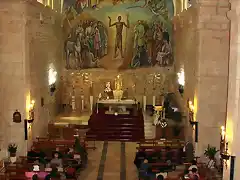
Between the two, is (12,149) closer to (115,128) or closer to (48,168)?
(48,168)

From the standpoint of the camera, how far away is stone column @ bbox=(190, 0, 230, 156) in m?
15.9

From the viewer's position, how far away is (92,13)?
86.5 feet

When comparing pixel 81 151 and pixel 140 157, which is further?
pixel 81 151

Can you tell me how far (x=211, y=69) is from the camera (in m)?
16.2

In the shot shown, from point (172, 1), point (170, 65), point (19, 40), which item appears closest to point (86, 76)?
point (170, 65)

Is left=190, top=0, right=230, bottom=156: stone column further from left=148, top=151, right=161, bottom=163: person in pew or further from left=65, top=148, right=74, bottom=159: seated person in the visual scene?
left=65, top=148, right=74, bottom=159: seated person

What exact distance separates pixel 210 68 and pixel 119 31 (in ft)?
37.3

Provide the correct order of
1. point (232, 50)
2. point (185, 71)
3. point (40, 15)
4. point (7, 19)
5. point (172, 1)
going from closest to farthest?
point (232, 50)
point (7, 19)
point (40, 15)
point (185, 71)
point (172, 1)

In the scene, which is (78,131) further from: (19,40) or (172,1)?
(172,1)

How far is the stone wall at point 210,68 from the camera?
15.9 m

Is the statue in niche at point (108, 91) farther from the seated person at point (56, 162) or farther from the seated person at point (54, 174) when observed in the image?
the seated person at point (54, 174)

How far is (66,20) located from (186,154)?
13.6 metres

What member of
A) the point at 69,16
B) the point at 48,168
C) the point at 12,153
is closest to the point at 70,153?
the point at 48,168

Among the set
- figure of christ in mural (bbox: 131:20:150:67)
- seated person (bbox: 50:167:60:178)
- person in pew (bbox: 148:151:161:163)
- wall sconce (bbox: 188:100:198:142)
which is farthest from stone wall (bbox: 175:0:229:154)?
figure of christ in mural (bbox: 131:20:150:67)
